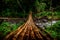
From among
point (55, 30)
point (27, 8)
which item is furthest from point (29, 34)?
point (27, 8)

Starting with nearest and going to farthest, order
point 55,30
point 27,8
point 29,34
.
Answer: point 29,34 < point 55,30 < point 27,8

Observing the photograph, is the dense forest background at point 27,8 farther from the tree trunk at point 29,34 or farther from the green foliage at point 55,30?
the tree trunk at point 29,34

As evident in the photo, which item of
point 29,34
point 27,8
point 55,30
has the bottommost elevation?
point 55,30

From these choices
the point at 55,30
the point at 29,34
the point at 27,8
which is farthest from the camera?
the point at 27,8

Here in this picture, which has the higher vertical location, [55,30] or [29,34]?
[29,34]

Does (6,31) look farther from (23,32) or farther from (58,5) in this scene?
(58,5)

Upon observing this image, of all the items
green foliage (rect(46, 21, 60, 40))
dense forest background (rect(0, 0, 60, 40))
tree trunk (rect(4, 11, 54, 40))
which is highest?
dense forest background (rect(0, 0, 60, 40))

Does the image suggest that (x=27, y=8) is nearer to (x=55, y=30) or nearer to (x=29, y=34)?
(x=55, y=30)

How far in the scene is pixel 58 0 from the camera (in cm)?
718

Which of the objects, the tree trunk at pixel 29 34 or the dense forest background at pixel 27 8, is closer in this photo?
the tree trunk at pixel 29 34

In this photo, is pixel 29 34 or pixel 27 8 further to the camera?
pixel 27 8

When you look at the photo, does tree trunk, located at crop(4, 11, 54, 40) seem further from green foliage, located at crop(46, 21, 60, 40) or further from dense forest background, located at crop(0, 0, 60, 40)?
dense forest background, located at crop(0, 0, 60, 40)

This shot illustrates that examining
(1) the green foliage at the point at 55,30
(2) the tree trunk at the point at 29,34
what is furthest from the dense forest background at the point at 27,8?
(2) the tree trunk at the point at 29,34

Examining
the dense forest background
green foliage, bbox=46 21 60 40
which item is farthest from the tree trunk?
the dense forest background
